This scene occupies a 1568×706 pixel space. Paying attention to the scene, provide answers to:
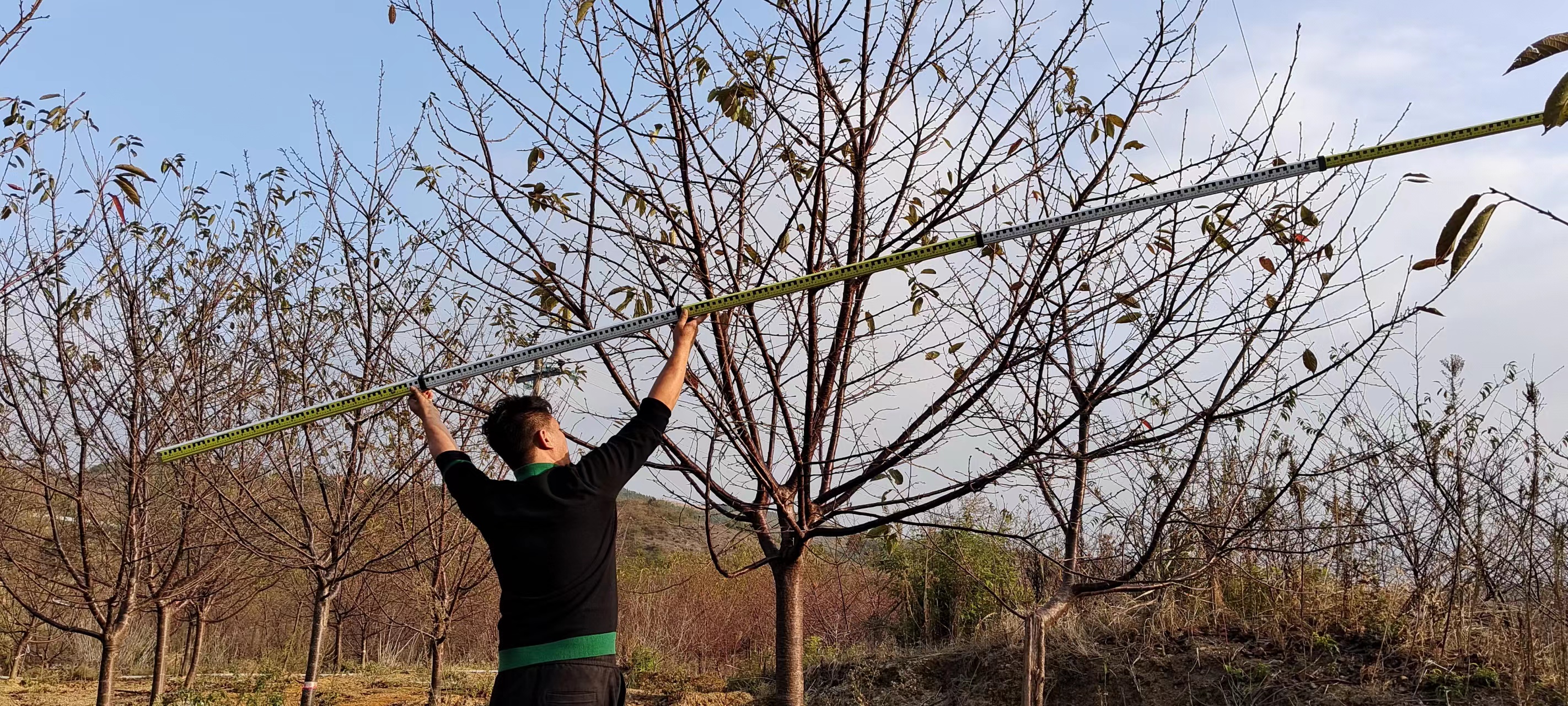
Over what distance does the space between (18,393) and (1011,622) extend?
6.72 m

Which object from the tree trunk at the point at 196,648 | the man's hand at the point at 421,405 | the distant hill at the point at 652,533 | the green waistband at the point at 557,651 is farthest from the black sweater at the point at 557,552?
the distant hill at the point at 652,533

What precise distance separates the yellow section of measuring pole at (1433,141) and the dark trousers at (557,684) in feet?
7.44

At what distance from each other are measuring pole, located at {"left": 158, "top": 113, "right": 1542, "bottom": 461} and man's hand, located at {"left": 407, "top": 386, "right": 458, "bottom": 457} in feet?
0.12

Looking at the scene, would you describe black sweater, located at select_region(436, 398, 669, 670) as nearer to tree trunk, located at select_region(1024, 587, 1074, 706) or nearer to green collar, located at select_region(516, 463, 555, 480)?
green collar, located at select_region(516, 463, 555, 480)

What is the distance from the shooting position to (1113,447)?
368 centimetres

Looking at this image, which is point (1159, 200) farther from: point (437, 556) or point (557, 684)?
point (437, 556)

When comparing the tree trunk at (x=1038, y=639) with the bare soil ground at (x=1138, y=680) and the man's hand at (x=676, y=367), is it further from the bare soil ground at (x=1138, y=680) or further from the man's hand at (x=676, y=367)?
the bare soil ground at (x=1138, y=680)

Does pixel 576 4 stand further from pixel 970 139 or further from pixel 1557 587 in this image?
pixel 1557 587

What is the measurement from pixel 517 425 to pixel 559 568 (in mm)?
428

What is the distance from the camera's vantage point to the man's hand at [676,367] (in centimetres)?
303

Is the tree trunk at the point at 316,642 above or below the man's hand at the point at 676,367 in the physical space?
below

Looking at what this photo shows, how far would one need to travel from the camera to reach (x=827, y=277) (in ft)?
10.0


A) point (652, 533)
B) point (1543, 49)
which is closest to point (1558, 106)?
point (1543, 49)

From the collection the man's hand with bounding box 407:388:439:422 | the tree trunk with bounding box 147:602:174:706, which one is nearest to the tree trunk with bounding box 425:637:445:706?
the tree trunk with bounding box 147:602:174:706
